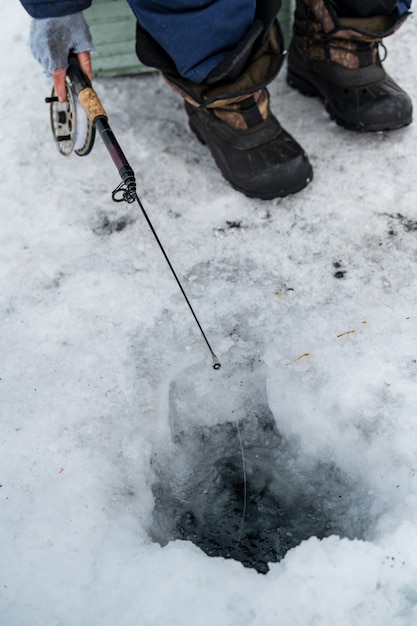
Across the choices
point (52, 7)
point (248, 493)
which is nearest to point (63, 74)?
point (52, 7)

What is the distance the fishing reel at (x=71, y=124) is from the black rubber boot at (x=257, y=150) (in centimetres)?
47

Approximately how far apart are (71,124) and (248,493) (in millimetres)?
1382

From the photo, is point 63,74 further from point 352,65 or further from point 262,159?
point 352,65

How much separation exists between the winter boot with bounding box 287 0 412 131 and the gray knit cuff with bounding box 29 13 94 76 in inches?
37.2

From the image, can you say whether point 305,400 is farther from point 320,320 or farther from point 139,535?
point 139,535

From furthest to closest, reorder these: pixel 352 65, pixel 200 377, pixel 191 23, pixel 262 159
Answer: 1. pixel 352 65
2. pixel 262 159
3. pixel 191 23
4. pixel 200 377

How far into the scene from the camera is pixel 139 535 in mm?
1611

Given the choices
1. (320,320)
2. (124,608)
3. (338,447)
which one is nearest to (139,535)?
(124,608)

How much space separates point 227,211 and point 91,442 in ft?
3.39

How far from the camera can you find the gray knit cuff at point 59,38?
6.51 ft

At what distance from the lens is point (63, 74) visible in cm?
203

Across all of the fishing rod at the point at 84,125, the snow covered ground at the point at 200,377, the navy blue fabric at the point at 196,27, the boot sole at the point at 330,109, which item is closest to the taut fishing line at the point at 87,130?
the fishing rod at the point at 84,125

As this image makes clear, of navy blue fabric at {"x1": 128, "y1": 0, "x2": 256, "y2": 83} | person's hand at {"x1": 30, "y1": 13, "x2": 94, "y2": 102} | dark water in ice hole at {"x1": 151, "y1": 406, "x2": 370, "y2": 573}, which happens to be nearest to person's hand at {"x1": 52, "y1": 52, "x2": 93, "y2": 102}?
person's hand at {"x1": 30, "y1": 13, "x2": 94, "y2": 102}

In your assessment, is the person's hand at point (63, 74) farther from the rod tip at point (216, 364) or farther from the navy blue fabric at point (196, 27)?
the rod tip at point (216, 364)
